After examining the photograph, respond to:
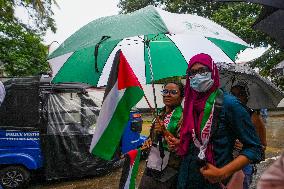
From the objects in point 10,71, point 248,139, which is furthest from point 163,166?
point 10,71

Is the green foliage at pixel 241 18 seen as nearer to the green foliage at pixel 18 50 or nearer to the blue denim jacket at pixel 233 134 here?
the blue denim jacket at pixel 233 134

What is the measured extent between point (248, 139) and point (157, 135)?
1.10 m

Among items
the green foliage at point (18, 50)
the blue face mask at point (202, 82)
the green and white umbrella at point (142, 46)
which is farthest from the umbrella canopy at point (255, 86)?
the green foliage at point (18, 50)

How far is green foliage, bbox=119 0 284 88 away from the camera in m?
12.8

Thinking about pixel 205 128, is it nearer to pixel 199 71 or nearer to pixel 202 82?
pixel 202 82

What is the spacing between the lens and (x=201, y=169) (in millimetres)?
2529

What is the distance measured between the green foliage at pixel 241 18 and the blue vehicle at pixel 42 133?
343 cm

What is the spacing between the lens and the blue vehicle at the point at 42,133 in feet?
22.8

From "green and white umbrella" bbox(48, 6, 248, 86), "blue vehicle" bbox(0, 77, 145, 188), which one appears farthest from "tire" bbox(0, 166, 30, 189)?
"green and white umbrella" bbox(48, 6, 248, 86)

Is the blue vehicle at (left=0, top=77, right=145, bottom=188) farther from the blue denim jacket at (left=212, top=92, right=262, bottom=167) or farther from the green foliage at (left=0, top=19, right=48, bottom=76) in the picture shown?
the blue denim jacket at (left=212, top=92, right=262, bottom=167)

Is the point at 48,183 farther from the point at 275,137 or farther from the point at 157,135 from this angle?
the point at 275,137

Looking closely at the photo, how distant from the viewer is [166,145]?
3.40 metres

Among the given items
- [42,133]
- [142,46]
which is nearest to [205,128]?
[142,46]

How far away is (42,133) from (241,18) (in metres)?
12.9
